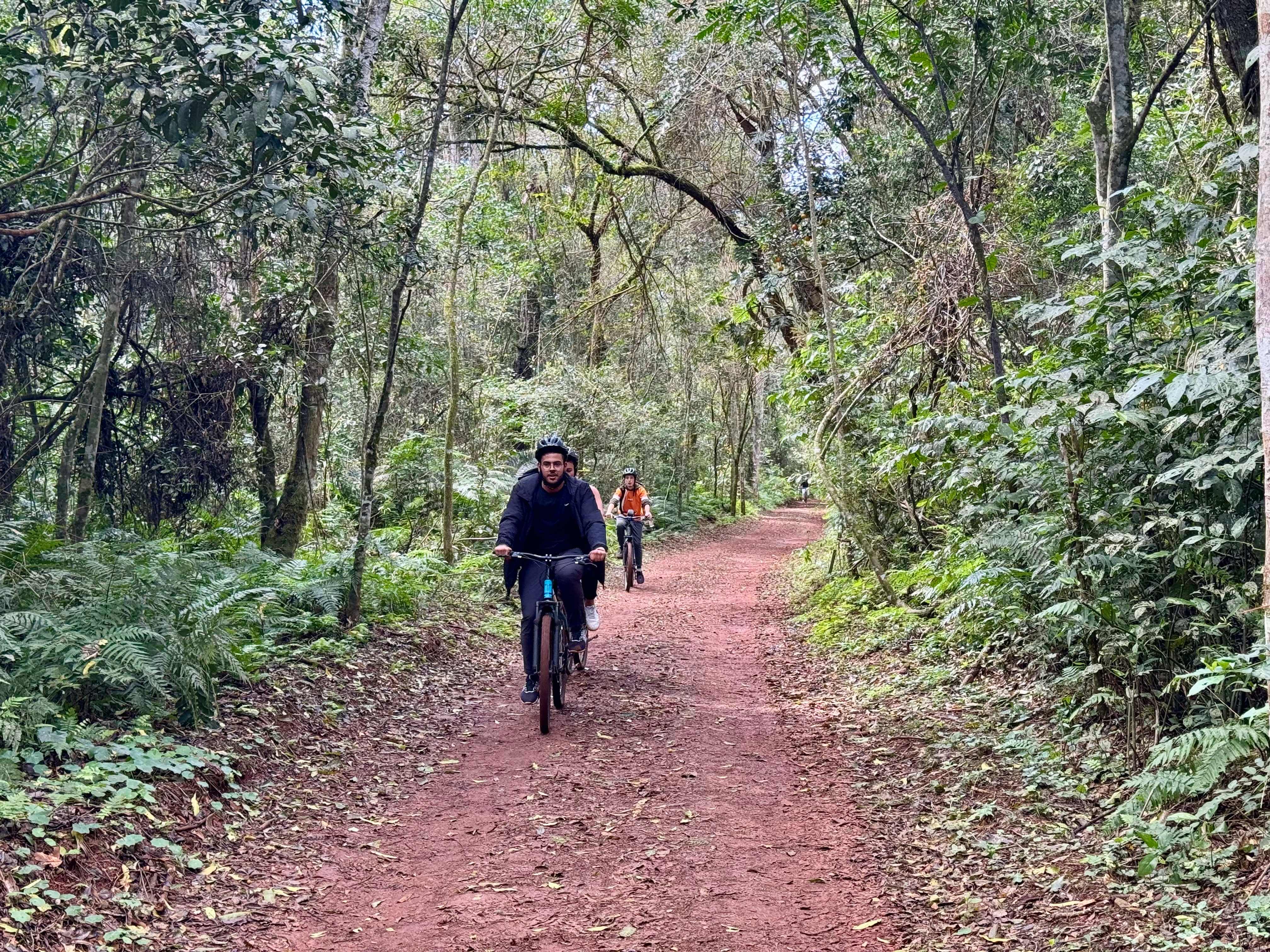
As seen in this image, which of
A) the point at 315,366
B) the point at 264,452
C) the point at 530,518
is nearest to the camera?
the point at 530,518

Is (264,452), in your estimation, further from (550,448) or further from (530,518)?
(550,448)

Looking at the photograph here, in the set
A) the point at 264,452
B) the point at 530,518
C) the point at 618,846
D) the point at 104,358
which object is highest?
the point at 104,358

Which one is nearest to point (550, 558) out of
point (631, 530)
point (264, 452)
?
point (264, 452)

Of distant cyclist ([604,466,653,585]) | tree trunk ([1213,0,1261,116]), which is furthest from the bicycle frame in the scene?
distant cyclist ([604,466,653,585])

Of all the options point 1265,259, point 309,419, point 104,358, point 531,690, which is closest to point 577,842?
point 531,690

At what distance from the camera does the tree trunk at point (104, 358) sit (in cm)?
855

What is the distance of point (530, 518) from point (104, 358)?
4.27 metres

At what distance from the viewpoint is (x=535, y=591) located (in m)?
7.10

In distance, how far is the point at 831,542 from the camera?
16562 millimetres

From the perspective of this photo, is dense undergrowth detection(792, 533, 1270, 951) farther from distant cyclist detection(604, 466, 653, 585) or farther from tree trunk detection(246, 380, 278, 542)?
distant cyclist detection(604, 466, 653, 585)

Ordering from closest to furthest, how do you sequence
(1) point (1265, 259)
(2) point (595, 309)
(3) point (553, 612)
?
(1) point (1265, 259), (3) point (553, 612), (2) point (595, 309)

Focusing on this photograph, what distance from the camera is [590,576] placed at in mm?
7629

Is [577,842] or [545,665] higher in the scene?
[545,665]

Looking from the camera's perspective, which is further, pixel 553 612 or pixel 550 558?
pixel 550 558
